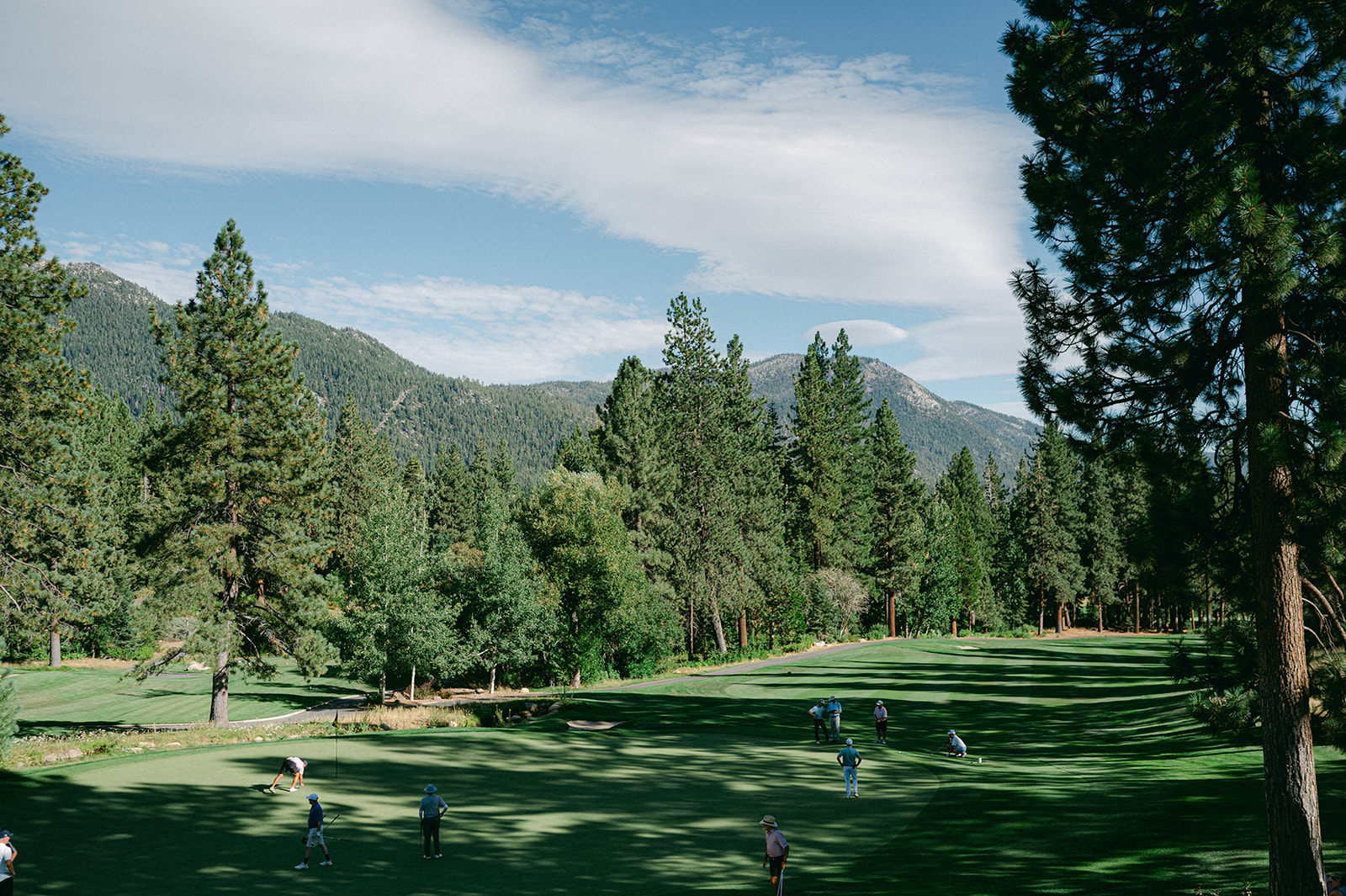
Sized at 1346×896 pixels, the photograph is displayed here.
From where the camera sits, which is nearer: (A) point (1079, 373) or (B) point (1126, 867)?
(A) point (1079, 373)

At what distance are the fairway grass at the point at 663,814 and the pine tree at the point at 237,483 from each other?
10092 millimetres

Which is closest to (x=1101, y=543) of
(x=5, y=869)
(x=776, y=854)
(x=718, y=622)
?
(x=718, y=622)

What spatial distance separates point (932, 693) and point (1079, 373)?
33.4 meters

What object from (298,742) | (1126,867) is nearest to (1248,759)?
(1126,867)

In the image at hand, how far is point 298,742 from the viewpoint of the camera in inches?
941

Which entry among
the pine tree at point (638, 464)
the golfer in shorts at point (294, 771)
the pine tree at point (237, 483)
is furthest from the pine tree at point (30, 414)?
the pine tree at point (638, 464)

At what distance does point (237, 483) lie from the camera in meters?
32.9

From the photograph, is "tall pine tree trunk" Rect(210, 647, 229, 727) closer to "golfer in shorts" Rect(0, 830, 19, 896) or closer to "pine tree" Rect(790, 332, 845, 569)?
"golfer in shorts" Rect(0, 830, 19, 896)

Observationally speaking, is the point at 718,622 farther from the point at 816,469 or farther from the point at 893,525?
the point at 893,525

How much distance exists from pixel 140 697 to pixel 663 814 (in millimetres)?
47047

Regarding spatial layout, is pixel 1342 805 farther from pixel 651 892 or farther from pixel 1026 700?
pixel 1026 700

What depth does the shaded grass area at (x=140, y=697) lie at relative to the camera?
41938 millimetres

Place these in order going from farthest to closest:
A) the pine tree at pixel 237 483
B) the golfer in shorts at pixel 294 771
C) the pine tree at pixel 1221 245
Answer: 1. the pine tree at pixel 237 483
2. the golfer in shorts at pixel 294 771
3. the pine tree at pixel 1221 245

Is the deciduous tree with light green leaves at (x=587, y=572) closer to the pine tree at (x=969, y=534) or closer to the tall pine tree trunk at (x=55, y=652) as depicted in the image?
the tall pine tree trunk at (x=55, y=652)
